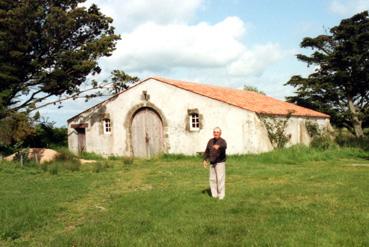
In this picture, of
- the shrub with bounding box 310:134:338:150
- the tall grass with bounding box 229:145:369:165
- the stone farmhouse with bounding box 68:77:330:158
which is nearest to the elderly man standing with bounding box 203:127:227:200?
the tall grass with bounding box 229:145:369:165

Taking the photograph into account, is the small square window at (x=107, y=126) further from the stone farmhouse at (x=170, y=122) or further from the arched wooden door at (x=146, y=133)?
the arched wooden door at (x=146, y=133)

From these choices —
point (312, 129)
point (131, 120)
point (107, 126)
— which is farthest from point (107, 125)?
point (312, 129)

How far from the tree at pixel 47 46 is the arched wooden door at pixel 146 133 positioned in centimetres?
437

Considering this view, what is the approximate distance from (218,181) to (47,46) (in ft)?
65.4

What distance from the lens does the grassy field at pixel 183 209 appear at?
8180 mm

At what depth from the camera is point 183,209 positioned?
34.6 feet

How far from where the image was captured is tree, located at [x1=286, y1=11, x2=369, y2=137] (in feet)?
114

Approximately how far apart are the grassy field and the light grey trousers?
1.01 ft

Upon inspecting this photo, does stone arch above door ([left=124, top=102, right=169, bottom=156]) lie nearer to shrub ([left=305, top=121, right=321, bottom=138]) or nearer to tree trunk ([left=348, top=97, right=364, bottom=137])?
shrub ([left=305, top=121, right=321, bottom=138])

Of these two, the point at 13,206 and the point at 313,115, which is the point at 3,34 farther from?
the point at 313,115

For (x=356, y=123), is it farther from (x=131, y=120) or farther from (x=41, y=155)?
(x=41, y=155)

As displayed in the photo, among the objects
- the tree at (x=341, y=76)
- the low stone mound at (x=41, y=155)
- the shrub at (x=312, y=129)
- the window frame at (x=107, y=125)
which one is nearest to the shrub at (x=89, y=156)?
the window frame at (x=107, y=125)

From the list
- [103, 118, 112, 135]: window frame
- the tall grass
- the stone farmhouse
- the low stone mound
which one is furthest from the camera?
[103, 118, 112, 135]: window frame

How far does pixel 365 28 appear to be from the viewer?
34.6 meters
